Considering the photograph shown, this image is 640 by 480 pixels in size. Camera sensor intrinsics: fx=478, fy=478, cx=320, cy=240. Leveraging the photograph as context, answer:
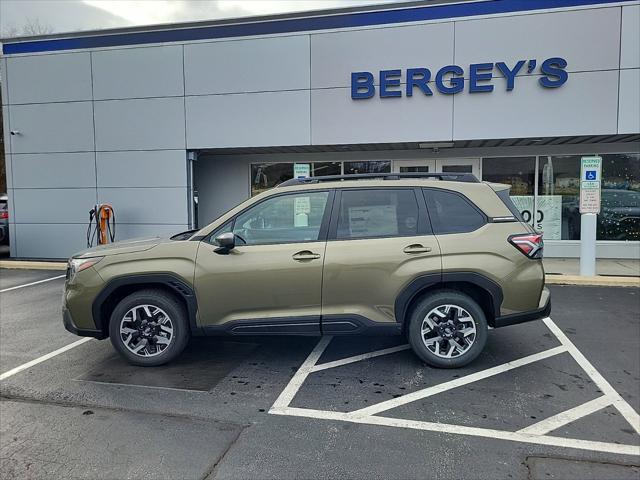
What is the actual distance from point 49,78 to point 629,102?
13231mm

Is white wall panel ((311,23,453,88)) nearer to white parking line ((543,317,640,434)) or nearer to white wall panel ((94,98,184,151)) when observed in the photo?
white wall panel ((94,98,184,151))

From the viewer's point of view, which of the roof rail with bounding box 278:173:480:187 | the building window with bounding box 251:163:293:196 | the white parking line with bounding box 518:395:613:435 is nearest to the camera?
the white parking line with bounding box 518:395:613:435

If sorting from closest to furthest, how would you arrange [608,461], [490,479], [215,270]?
[490,479] < [608,461] < [215,270]

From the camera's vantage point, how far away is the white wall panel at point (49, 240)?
474 inches

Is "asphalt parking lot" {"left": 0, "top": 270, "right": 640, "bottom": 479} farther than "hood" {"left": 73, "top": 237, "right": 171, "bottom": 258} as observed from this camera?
No

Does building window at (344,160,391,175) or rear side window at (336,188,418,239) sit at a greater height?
building window at (344,160,391,175)

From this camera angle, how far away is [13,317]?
22.7 feet

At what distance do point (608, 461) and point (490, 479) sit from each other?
0.84 metres

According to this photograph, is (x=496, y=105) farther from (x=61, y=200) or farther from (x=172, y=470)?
(x=61, y=200)

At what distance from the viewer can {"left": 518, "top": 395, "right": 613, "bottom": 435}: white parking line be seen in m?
3.45

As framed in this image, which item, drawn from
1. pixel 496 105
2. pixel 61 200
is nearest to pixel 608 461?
pixel 496 105

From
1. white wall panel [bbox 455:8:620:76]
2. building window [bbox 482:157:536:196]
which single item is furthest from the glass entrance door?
white wall panel [bbox 455:8:620:76]

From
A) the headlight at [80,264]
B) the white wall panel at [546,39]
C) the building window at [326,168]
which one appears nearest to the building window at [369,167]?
the building window at [326,168]

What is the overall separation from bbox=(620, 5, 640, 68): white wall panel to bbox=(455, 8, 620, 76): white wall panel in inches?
4.6
